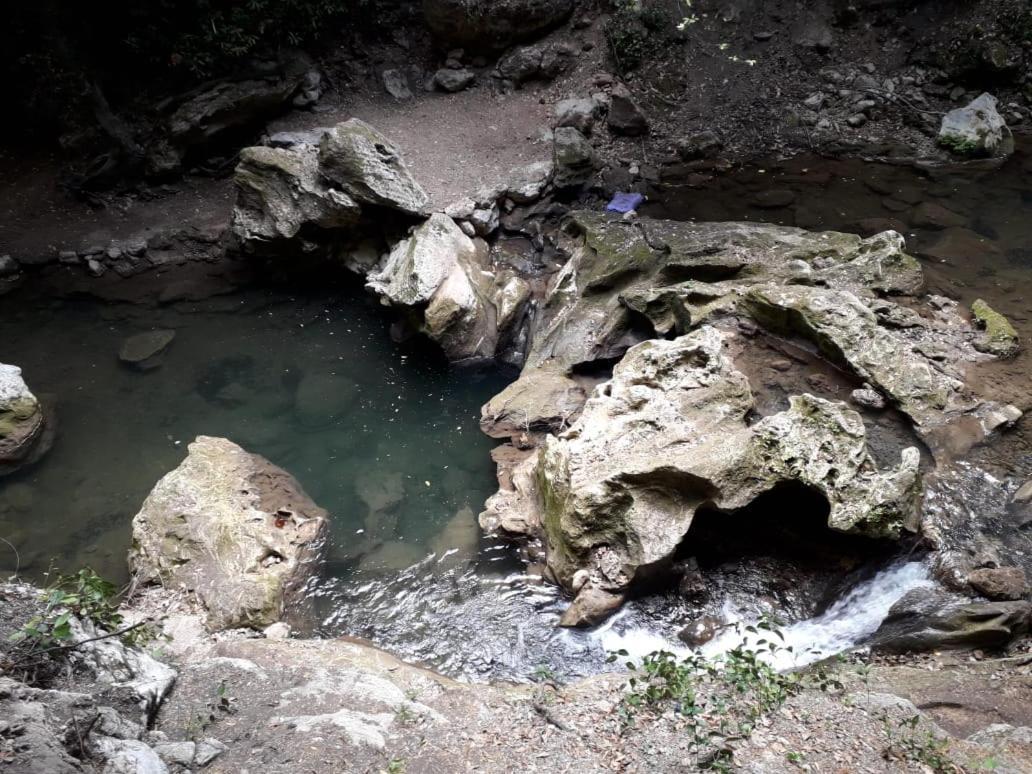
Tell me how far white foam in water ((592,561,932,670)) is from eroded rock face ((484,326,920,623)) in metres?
0.36

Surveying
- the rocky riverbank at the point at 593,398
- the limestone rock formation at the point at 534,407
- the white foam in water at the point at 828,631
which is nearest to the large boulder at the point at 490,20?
the rocky riverbank at the point at 593,398

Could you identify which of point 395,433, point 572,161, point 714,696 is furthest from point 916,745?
point 572,161

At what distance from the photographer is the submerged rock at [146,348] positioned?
9.67m

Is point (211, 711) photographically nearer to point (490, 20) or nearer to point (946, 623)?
point (946, 623)

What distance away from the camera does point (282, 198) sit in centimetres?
1006

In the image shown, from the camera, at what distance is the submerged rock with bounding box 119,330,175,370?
967cm

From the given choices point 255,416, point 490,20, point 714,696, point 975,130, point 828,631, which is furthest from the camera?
point 490,20

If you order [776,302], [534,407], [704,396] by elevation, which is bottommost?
→ [534,407]

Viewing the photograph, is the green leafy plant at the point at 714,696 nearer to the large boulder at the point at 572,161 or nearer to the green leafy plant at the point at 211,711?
the green leafy plant at the point at 211,711

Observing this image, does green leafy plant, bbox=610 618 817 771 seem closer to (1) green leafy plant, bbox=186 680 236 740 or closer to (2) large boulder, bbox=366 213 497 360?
(1) green leafy plant, bbox=186 680 236 740

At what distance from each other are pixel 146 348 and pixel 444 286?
4.13m

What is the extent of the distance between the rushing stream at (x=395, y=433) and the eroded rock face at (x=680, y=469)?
494 mm

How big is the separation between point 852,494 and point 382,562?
13.6 feet

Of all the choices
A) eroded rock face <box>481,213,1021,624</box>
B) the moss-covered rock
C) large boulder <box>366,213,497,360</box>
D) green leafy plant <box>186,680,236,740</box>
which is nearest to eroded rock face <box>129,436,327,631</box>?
green leafy plant <box>186,680,236,740</box>
